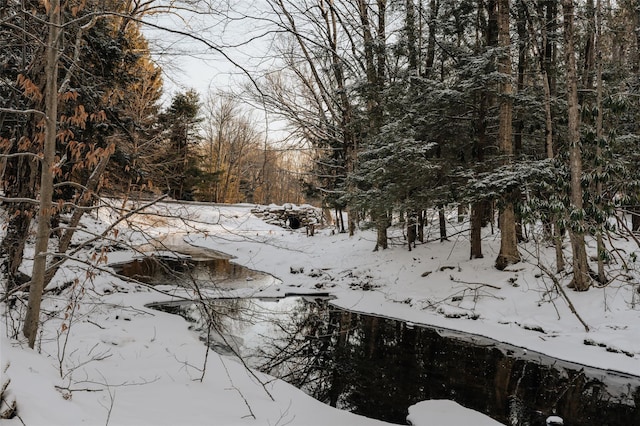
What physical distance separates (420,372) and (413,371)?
0.10m

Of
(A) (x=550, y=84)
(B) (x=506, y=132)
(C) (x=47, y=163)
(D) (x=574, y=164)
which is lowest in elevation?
(C) (x=47, y=163)

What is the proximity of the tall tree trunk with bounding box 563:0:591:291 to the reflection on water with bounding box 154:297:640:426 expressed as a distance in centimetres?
215

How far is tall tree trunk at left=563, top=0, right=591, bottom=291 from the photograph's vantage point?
680 centimetres

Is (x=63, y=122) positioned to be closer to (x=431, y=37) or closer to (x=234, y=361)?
(x=234, y=361)

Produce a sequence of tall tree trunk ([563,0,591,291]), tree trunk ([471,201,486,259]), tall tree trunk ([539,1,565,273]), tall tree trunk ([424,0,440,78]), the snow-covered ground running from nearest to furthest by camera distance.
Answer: the snow-covered ground, tall tree trunk ([563,0,591,291]), tall tree trunk ([539,1,565,273]), tree trunk ([471,201,486,259]), tall tree trunk ([424,0,440,78])

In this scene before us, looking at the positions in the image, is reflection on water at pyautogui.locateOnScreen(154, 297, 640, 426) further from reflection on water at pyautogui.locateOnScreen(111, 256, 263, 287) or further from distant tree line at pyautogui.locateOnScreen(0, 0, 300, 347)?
reflection on water at pyautogui.locateOnScreen(111, 256, 263, 287)

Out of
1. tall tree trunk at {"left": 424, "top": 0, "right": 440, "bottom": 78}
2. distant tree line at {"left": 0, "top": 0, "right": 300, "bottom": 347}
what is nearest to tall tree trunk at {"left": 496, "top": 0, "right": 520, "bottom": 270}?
tall tree trunk at {"left": 424, "top": 0, "right": 440, "bottom": 78}

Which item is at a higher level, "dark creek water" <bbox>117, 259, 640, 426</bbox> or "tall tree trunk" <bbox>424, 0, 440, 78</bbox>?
"tall tree trunk" <bbox>424, 0, 440, 78</bbox>

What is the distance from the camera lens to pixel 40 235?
9.90ft

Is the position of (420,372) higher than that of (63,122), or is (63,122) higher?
(63,122)

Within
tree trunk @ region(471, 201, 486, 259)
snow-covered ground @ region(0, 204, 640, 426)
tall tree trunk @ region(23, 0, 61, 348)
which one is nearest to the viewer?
tall tree trunk @ region(23, 0, 61, 348)

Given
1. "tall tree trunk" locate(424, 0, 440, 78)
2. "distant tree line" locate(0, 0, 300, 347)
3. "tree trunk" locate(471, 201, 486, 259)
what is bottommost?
"tree trunk" locate(471, 201, 486, 259)

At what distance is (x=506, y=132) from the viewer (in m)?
8.36

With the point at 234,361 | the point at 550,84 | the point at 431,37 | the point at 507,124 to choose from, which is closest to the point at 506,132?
the point at 507,124
